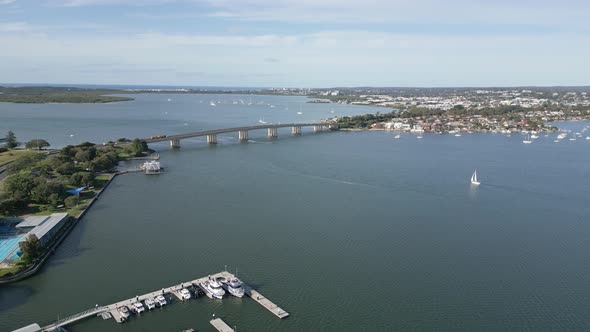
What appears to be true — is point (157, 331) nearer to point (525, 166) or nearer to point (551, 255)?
point (551, 255)

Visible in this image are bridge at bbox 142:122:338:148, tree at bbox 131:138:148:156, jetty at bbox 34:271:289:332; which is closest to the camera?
jetty at bbox 34:271:289:332

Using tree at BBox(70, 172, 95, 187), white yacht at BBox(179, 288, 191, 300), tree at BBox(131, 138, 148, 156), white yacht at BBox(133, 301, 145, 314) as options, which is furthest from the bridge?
white yacht at BBox(133, 301, 145, 314)

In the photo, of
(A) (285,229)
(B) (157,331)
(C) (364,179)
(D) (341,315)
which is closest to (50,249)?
(B) (157,331)

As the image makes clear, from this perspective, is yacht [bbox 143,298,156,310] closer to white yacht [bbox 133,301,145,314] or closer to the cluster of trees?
white yacht [bbox 133,301,145,314]

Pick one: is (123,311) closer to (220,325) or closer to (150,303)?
(150,303)

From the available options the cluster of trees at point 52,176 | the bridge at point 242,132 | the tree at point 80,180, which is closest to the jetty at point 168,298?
the cluster of trees at point 52,176

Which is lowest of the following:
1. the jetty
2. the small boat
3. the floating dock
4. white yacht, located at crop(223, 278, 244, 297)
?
the small boat
